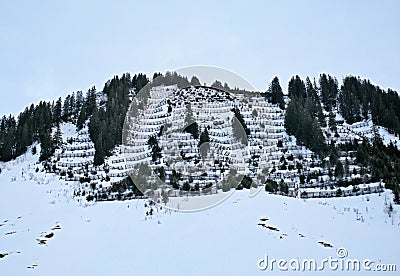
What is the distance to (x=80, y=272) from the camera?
5.78 metres

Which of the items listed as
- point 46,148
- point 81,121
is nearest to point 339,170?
point 46,148

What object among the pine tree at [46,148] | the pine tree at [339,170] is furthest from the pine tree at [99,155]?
the pine tree at [339,170]

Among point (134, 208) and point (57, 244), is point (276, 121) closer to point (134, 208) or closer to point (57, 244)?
point (134, 208)

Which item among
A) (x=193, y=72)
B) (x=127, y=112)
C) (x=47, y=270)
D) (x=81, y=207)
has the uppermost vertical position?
(x=127, y=112)

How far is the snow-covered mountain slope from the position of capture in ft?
19.5

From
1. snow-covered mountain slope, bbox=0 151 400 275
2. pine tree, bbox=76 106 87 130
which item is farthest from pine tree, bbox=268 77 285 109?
snow-covered mountain slope, bbox=0 151 400 275

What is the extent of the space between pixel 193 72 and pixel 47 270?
6.33 metres

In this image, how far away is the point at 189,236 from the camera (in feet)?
23.0

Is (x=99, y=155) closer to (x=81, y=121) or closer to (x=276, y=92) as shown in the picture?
(x=81, y=121)

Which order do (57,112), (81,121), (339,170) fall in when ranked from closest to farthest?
1. (339,170)
2. (81,121)
3. (57,112)

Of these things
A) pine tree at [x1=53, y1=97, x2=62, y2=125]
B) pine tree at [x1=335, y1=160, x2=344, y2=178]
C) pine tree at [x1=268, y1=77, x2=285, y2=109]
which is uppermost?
pine tree at [x1=268, y1=77, x2=285, y2=109]

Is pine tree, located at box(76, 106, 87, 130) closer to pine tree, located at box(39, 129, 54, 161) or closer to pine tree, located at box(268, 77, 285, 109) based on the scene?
pine tree, located at box(39, 129, 54, 161)

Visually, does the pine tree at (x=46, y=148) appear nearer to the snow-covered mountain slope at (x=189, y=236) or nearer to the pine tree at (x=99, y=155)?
the pine tree at (x=99, y=155)

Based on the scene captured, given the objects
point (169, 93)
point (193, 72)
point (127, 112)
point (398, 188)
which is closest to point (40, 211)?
point (193, 72)
